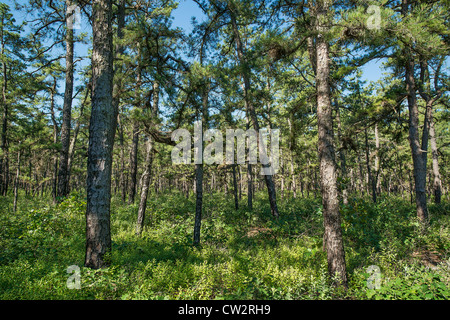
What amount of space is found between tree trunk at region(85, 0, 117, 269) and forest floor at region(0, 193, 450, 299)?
0.49m

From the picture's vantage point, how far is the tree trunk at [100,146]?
455 cm

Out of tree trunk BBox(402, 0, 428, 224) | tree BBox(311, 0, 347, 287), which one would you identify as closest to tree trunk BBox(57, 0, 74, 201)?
tree BBox(311, 0, 347, 287)

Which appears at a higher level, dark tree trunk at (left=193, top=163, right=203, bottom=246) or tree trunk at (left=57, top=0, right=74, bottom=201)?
tree trunk at (left=57, top=0, right=74, bottom=201)

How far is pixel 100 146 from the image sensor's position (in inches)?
183

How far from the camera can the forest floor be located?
3.92m

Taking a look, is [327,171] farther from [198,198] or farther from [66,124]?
[66,124]

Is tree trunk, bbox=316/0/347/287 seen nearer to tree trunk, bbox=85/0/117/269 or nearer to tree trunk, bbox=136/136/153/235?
tree trunk, bbox=85/0/117/269

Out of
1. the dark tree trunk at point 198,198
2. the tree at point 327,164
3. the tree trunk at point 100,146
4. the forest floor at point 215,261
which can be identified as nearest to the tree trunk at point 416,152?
the forest floor at point 215,261

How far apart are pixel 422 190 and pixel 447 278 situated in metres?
6.57

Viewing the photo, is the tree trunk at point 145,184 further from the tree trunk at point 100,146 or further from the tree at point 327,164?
the tree at point 327,164

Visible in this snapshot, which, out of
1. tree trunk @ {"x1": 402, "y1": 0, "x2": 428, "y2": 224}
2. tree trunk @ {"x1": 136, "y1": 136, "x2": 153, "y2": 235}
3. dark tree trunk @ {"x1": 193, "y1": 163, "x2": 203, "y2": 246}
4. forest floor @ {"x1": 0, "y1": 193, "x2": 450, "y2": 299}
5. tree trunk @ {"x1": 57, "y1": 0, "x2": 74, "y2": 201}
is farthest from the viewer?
tree trunk @ {"x1": 57, "y1": 0, "x2": 74, "y2": 201}

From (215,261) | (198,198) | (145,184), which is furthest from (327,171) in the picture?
(145,184)

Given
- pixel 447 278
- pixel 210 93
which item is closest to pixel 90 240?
pixel 210 93
